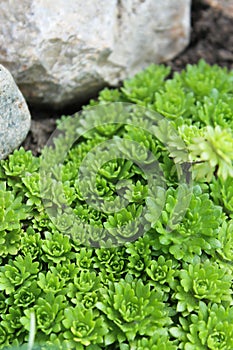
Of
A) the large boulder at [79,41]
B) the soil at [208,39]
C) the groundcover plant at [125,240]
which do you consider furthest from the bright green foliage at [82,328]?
the soil at [208,39]

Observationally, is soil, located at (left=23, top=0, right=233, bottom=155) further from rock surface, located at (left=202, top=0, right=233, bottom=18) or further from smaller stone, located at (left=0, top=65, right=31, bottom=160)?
smaller stone, located at (left=0, top=65, right=31, bottom=160)

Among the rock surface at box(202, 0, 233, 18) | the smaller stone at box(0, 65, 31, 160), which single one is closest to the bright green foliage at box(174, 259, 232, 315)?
the smaller stone at box(0, 65, 31, 160)

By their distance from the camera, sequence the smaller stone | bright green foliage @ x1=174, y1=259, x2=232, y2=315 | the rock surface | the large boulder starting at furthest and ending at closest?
the rock surface, the large boulder, the smaller stone, bright green foliage @ x1=174, y1=259, x2=232, y2=315

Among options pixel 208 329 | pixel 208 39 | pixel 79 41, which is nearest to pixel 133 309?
pixel 208 329

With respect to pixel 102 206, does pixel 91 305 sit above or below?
below

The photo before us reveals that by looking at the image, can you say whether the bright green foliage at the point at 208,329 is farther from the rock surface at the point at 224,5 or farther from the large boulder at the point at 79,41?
the rock surface at the point at 224,5

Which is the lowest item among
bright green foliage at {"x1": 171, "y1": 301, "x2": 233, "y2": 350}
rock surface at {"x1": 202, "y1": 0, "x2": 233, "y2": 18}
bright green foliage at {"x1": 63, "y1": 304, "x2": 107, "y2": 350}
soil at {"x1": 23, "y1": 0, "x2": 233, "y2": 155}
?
bright green foliage at {"x1": 171, "y1": 301, "x2": 233, "y2": 350}

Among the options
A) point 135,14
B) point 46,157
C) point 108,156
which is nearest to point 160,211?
point 108,156

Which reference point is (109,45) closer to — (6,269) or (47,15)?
(47,15)
